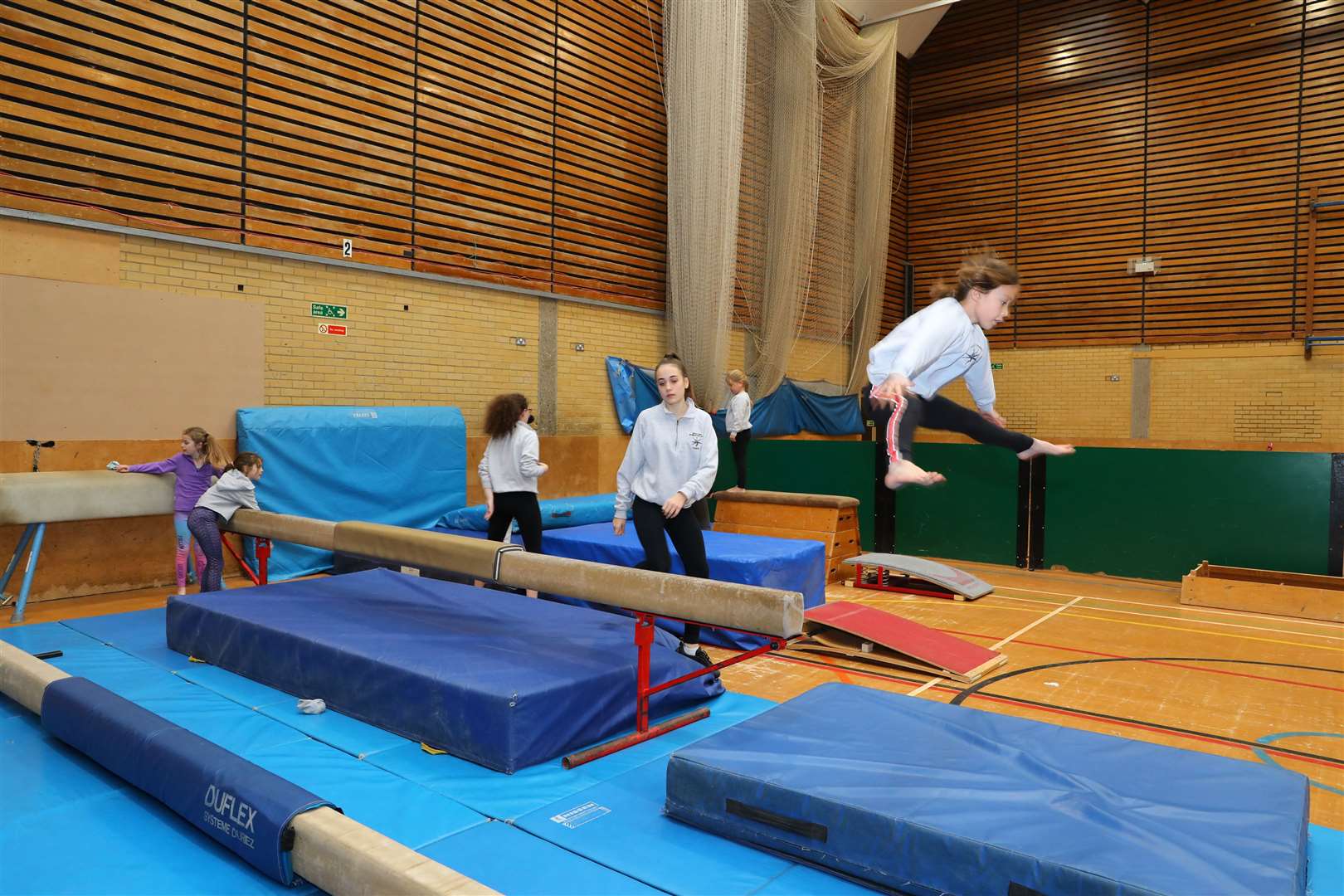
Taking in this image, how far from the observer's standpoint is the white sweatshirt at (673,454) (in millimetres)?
4547

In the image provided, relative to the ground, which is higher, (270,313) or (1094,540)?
(270,313)

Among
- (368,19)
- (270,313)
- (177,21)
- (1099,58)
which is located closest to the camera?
(177,21)

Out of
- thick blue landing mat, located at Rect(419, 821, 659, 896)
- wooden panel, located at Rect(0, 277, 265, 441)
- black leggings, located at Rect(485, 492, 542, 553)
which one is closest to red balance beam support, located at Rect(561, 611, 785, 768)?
thick blue landing mat, located at Rect(419, 821, 659, 896)

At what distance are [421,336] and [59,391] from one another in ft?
10.1

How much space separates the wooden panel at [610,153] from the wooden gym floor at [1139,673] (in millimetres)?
4863

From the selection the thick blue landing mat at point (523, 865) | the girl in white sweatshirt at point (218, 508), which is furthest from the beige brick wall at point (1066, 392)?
the thick blue landing mat at point (523, 865)

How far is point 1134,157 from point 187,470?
1371cm

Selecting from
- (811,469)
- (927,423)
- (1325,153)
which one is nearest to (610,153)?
(811,469)

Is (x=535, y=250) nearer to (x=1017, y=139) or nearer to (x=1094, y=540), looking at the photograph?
Result: (x=1094, y=540)

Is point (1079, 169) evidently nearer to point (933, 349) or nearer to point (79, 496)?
point (933, 349)

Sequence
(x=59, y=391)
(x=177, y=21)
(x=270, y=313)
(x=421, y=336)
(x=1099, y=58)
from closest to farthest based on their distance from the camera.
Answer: (x=59, y=391) → (x=177, y=21) → (x=270, y=313) → (x=421, y=336) → (x=1099, y=58)

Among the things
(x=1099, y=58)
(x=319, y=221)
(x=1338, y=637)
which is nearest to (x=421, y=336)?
(x=319, y=221)

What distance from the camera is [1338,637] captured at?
6402 millimetres

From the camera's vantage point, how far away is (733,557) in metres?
5.77
